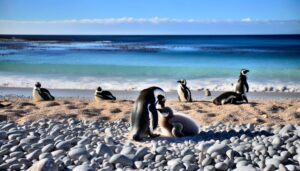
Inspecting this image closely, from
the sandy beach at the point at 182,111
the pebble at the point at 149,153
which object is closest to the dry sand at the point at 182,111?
the sandy beach at the point at 182,111

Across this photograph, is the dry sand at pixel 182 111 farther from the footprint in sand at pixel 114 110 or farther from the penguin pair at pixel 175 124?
the penguin pair at pixel 175 124

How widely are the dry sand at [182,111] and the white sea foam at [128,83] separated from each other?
6.17 metres

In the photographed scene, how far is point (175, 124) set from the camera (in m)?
6.31

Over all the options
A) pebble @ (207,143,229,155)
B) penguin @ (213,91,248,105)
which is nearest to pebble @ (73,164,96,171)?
pebble @ (207,143,229,155)

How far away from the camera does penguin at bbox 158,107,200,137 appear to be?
20.7ft

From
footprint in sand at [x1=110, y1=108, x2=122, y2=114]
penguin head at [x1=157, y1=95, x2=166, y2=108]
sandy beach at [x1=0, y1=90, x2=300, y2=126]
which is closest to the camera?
penguin head at [x1=157, y1=95, x2=166, y2=108]

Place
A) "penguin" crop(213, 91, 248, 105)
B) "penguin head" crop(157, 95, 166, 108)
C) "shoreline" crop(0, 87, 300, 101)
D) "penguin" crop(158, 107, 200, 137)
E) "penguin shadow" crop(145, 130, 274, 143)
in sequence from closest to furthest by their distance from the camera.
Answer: "penguin shadow" crop(145, 130, 274, 143), "penguin" crop(158, 107, 200, 137), "penguin head" crop(157, 95, 166, 108), "penguin" crop(213, 91, 248, 105), "shoreline" crop(0, 87, 300, 101)

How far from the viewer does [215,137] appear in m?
6.34

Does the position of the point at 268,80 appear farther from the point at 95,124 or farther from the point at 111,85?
the point at 95,124

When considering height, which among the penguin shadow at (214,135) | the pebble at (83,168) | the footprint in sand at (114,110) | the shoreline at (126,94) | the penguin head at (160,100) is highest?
the penguin head at (160,100)

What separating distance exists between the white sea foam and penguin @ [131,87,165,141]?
9.02 m

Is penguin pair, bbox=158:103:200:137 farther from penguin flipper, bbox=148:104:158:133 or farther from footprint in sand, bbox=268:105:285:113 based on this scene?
footprint in sand, bbox=268:105:285:113

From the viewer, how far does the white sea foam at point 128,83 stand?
1602cm

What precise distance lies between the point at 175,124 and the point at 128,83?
11.3 m
